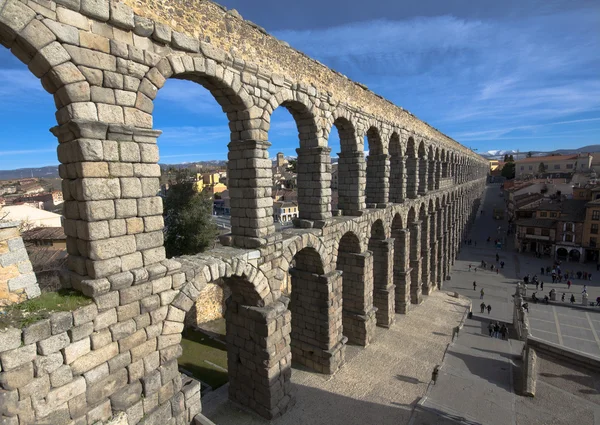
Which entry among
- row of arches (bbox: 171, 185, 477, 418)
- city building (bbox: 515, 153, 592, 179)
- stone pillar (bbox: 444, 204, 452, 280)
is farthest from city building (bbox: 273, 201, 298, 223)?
city building (bbox: 515, 153, 592, 179)

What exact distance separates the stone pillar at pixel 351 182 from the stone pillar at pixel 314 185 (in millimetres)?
2335

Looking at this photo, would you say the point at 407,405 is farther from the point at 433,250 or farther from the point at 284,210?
the point at 284,210

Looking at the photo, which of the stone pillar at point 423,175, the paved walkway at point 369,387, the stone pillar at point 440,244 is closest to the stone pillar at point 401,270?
the paved walkway at point 369,387

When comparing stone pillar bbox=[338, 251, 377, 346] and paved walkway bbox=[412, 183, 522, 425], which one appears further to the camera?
stone pillar bbox=[338, 251, 377, 346]

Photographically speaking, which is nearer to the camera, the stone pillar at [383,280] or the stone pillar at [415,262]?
the stone pillar at [383,280]

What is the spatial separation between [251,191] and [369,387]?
894 centimetres

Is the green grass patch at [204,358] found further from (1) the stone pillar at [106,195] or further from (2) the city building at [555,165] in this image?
(2) the city building at [555,165]

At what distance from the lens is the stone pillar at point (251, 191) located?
909cm

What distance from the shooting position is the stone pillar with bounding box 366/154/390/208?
1647cm

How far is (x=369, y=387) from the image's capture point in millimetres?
12578

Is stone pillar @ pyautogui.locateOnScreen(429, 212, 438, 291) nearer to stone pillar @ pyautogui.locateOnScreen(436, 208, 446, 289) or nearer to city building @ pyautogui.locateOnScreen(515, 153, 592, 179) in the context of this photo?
stone pillar @ pyautogui.locateOnScreen(436, 208, 446, 289)

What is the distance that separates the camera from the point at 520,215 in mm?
43469

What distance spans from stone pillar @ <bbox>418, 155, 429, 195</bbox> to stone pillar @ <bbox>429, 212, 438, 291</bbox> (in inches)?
Answer: 101

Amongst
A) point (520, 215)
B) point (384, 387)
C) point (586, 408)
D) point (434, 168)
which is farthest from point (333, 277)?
point (520, 215)
